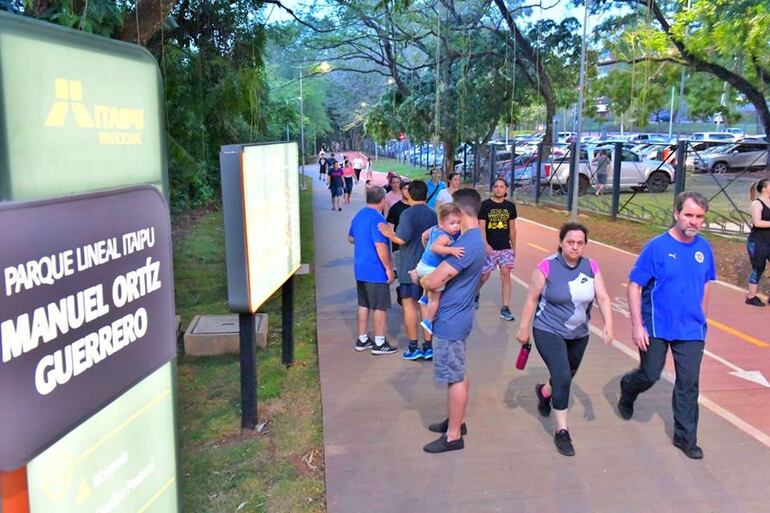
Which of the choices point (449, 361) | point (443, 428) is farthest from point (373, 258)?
point (449, 361)

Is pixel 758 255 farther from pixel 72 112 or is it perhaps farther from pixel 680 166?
pixel 72 112

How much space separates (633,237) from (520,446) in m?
10.5

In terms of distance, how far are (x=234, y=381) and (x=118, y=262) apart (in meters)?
4.75

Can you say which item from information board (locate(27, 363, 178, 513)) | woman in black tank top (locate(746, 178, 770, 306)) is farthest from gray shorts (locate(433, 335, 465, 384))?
woman in black tank top (locate(746, 178, 770, 306))

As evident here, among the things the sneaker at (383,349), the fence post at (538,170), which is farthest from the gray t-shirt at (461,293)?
the fence post at (538,170)

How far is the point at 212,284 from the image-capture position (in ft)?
37.0

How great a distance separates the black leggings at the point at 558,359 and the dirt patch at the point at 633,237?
6360 mm

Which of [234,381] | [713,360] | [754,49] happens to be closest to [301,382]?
[234,381]

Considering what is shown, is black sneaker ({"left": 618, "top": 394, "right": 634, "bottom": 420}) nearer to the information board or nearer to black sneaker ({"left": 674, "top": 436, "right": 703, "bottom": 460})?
black sneaker ({"left": 674, "top": 436, "right": 703, "bottom": 460})

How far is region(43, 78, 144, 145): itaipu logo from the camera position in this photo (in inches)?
70.8

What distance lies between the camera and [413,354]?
6.68 metres

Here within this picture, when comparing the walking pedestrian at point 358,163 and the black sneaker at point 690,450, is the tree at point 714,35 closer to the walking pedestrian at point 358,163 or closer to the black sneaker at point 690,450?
the black sneaker at point 690,450

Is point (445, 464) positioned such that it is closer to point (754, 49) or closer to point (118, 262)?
point (118, 262)

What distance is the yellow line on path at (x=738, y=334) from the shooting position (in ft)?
23.2
